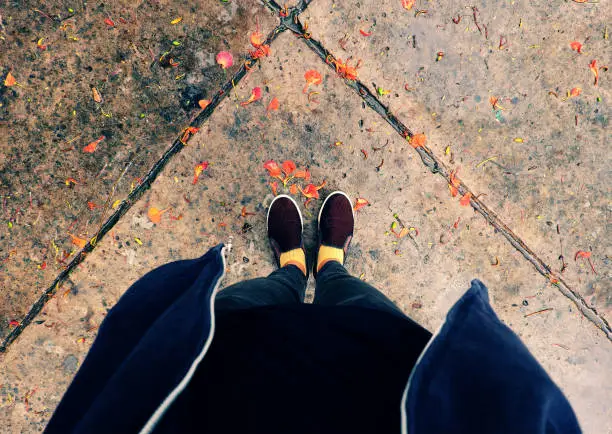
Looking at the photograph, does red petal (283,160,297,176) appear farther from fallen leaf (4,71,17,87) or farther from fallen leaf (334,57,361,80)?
fallen leaf (4,71,17,87)

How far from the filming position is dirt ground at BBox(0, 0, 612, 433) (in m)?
1.88

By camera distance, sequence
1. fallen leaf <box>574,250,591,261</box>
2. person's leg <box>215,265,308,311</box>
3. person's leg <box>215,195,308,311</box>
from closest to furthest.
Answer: person's leg <box>215,265,308,311</box>
person's leg <box>215,195,308,311</box>
fallen leaf <box>574,250,591,261</box>

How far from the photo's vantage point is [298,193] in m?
2.02

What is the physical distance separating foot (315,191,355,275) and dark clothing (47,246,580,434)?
29.9 inches

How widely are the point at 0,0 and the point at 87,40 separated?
1.46 feet

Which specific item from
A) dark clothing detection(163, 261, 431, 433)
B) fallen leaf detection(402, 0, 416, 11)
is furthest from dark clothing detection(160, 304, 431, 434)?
fallen leaf detection(402, 0, 416, 11)

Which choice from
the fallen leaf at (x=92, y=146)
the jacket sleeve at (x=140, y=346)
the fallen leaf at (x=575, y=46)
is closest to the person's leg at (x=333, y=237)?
the jacket sleeve at (x=140, y=346)

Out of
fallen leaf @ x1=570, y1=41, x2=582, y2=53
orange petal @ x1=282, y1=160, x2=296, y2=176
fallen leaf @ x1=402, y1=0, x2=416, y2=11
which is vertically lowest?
orange petal @ x1=282, y1=160, x2=296, y2=176

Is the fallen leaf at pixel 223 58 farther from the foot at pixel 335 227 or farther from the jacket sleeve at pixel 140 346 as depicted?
the jacket sleeve at pixel 140 346

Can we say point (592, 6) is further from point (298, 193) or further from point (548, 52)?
point (298, 193)

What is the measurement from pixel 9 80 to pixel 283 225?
1516mm

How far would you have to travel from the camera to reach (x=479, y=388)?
35.1 inches

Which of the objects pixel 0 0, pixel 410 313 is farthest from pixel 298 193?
pixel 0 0

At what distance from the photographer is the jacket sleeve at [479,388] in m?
0.83
